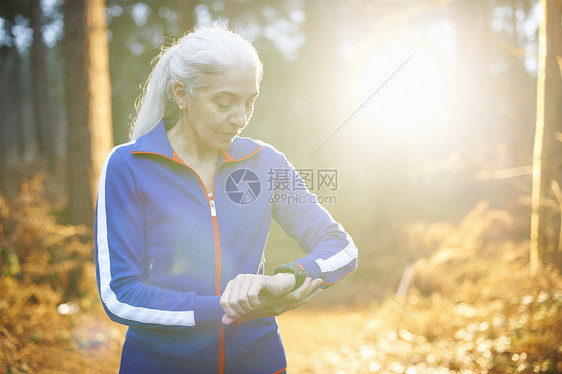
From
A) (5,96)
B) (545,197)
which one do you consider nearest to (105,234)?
(545,197)

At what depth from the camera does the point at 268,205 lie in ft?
5.50

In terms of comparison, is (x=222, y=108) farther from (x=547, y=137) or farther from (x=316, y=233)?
(x=547, y=137)

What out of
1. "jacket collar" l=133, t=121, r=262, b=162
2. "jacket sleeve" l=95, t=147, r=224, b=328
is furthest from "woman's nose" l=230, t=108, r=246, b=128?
"jacket sleeve" l=95, t=147, r=224, b=328

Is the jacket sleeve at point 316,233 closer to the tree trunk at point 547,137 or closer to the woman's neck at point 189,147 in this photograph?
the woman's neck at point 189,147

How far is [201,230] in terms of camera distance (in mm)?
1510

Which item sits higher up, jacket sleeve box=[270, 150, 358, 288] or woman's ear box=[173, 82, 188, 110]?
woman's ear box=[173, 82, 188, 110]

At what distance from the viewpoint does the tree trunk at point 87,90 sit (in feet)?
14.9

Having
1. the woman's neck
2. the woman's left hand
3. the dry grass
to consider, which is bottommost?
the dry grass

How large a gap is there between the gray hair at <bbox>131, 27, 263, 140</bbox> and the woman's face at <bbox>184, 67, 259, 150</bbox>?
0.03 meters

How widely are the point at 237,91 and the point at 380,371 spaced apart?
3.37 metres

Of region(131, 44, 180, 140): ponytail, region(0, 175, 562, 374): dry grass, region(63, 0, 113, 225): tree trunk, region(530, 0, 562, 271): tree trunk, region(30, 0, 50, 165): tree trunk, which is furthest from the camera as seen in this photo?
region(30, 0, 50, 165): tree trunk

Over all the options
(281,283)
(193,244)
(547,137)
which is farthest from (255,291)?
(547,137)

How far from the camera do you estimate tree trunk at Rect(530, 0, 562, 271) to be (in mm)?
3754

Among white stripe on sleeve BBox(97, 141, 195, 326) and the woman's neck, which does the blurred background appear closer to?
the woman's neck
